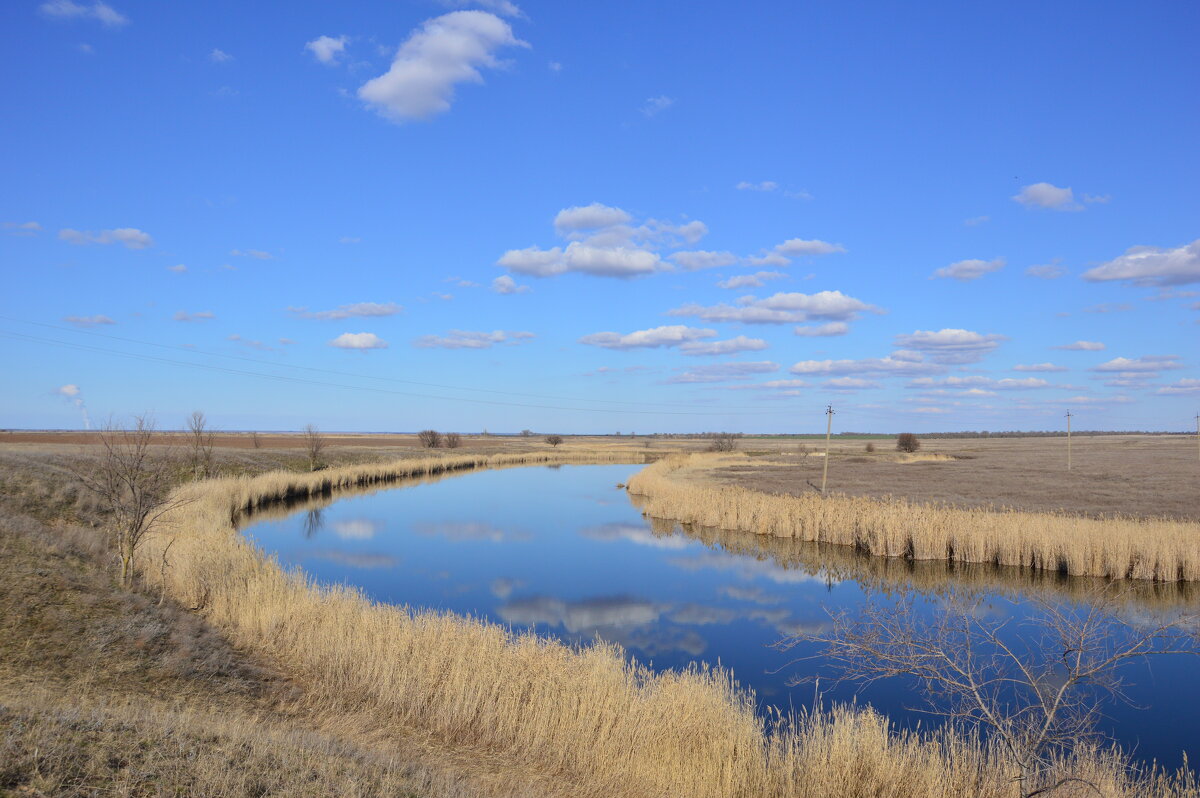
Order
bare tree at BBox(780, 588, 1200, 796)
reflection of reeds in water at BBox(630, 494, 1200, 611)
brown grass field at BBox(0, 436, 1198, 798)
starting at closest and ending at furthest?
brown grass field at BBox(0, 436, 1198, 798) < bare tree at BBox(780, 588, 1200, 796) < reflection of reeds in water at BBox(630, 494, 1200, 611)

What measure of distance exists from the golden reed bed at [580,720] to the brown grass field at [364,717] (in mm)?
24

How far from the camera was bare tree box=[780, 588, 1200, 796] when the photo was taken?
7.16 m

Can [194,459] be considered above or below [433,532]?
above

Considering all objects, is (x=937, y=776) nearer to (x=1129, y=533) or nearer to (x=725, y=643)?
(x=725, y=643)

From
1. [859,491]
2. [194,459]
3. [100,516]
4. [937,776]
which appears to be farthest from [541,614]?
[194,459]

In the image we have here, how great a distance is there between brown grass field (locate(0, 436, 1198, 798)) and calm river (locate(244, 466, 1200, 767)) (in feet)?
9.07

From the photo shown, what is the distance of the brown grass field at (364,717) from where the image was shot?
5500mm

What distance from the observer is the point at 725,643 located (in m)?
13.4

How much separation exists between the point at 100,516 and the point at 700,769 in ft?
Answer: 71.5

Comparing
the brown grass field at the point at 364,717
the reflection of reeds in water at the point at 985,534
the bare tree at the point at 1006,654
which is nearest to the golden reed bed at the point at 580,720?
the brown grass field at the point at 364,717

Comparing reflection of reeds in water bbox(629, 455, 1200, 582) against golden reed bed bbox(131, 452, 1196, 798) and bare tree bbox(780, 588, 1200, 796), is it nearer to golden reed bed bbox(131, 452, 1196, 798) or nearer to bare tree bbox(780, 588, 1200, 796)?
bare tree bbox(780, 588, 1200, 796)

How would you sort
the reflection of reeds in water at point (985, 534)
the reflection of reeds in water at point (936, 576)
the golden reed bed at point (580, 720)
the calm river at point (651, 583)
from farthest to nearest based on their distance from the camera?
1. the reflection of reeds in water at point (985, 534)
2. the reflection of reeds in water at point (936, 576)
3. the calm river at point (651, 583)
4. the golden reed bed at point (580, 720)

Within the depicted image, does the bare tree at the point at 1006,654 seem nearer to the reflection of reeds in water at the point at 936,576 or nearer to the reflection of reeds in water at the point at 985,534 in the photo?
the reflection of reeds in water at the point at 936,576

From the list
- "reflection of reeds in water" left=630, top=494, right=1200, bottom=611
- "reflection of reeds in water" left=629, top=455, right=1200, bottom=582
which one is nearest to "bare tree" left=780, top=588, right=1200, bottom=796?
"reflection of reeds in water" left=630, top=494, right=1200, bottom=611
